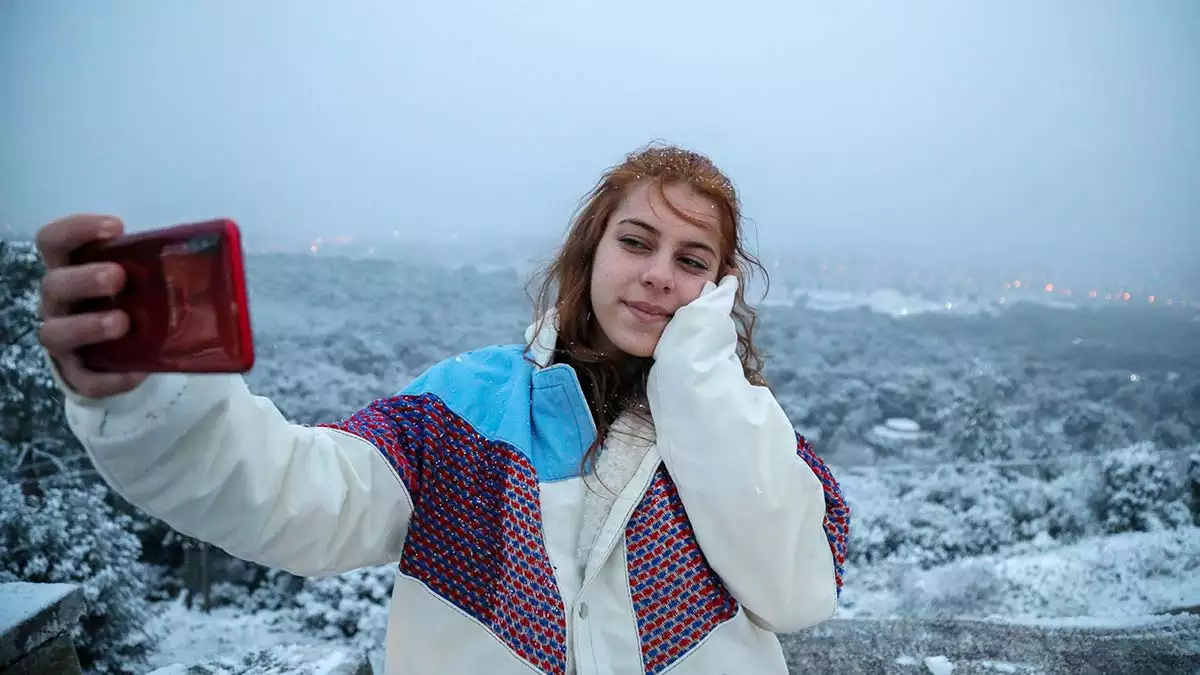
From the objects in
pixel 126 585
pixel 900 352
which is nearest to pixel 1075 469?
pixel 900 352

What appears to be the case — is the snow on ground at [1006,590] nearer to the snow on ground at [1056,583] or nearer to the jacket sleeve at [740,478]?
the snow on ground at [1056,583]

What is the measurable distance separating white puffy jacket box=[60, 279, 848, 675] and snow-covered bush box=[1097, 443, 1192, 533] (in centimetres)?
430

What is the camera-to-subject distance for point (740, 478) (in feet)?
2.90

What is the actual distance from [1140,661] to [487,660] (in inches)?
86.8

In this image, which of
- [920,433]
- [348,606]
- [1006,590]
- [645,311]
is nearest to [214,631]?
[348,606]

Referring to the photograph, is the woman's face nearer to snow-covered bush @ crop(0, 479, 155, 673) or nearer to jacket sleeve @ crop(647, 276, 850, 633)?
jacket sleeve @ crop(647, 276, 850, 633)

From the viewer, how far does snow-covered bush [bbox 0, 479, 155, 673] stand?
10.2ft

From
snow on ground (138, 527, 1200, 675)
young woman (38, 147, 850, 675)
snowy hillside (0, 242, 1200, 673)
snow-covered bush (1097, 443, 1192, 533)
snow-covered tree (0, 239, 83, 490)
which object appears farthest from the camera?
snow-covered bush (1097, 443, 1192, 533)

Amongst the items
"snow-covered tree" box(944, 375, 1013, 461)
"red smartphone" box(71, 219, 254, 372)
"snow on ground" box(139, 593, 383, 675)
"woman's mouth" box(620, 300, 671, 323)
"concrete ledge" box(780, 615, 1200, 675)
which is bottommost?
"snow on ground" box(139, 593, 383, 675)

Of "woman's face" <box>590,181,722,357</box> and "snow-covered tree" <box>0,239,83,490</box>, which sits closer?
"woman's face" <box>590,181,722,357</box>

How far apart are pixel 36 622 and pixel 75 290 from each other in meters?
1.41

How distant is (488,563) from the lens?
881 mm

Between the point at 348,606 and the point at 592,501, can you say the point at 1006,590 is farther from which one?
the point at 348,606

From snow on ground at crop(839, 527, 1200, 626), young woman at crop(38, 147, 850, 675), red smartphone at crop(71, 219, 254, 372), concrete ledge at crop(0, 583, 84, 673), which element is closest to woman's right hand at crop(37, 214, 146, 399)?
red smartphone at crop(71, 219, 254, 372)
